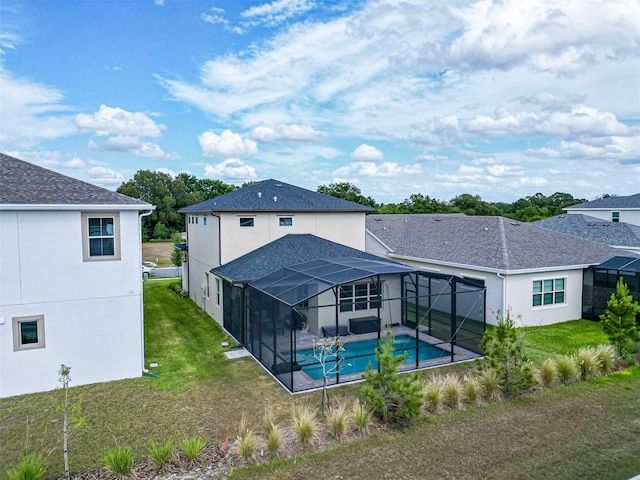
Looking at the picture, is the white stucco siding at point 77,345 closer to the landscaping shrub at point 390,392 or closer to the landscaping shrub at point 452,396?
the landscaping shrub at point 390,392

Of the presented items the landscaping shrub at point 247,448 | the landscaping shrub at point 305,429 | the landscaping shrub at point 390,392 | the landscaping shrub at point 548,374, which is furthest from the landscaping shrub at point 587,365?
the landscaping shrub at point 247,448

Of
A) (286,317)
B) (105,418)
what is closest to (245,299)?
(286,317)

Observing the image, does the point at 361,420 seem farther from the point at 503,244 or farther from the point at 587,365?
the point at 503,244

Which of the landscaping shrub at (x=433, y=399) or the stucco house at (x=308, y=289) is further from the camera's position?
the stucco house at (x=308, y=289)

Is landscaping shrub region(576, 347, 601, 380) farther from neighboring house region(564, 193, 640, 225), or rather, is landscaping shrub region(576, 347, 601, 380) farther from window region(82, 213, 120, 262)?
neighboring house region(564, 193, 640, 225)

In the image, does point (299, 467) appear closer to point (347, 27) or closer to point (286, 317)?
point (286, 317)

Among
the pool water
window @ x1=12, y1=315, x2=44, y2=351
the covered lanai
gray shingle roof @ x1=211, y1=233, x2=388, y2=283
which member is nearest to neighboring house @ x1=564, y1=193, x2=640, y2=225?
the covered lanai
